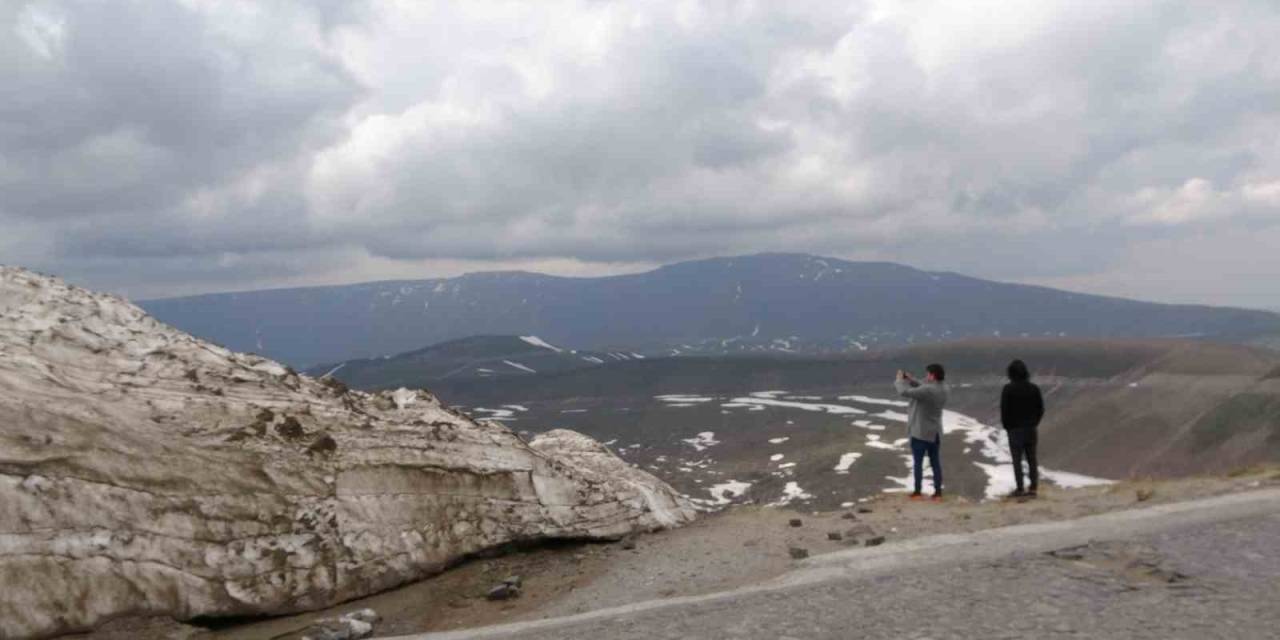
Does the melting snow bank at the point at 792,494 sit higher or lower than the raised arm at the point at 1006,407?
lower

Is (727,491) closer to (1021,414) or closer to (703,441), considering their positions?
(703,441)

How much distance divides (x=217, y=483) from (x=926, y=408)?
49.4 feet

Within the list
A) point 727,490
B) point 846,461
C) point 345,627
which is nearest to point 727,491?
point 727,490

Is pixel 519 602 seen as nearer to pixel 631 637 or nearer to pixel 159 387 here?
pixel 631 637

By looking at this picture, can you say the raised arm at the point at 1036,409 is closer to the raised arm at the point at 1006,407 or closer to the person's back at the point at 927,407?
the raised arm at the point at 1006,407

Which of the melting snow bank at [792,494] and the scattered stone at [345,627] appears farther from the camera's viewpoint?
the melting snow bank at [792,494]

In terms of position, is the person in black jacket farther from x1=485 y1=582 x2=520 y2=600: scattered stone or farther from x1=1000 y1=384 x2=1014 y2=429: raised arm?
x1=485 y1=582 x2=520 y2=600: scattered stone

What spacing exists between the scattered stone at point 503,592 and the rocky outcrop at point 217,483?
186cm

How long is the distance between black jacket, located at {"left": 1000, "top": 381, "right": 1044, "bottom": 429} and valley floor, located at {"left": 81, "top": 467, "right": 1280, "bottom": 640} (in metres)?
1.77

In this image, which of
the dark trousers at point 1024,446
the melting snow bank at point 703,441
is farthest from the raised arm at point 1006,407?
the melting snow bank at point 703,441

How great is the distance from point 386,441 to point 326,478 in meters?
1.68

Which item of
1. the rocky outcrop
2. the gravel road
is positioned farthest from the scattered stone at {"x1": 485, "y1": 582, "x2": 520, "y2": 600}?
the gravel road

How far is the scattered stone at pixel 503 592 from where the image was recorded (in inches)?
579

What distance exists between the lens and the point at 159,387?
16.2 metres
